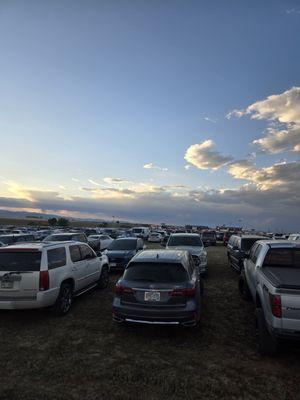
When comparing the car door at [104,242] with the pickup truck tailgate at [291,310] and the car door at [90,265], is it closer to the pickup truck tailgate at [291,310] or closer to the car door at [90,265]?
the car door at [90,265]

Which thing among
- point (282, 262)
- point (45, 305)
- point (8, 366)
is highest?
point (282, 262)

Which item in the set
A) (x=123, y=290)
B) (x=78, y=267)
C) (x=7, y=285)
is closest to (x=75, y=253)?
(x=78, y=267)

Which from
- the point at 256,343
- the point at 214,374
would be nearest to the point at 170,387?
the point at 214,374

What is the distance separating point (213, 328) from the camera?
698 centimetres

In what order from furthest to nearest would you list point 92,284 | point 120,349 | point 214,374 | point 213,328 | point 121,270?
point 121,270 < point 92,284 < point 213,328 < point 120,349 < point 214,374

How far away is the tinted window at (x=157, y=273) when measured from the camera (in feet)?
21.2

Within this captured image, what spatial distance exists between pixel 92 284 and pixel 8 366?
4841mm

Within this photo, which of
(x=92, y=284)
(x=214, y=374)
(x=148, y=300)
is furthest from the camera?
(x=92, y=284)

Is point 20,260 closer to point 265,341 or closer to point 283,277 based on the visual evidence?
point 265,341

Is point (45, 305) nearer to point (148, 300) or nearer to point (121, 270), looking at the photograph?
point (148, 300)

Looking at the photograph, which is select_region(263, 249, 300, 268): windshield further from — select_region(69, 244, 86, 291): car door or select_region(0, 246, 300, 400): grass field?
select_region(69, 244, 86, 291): car door

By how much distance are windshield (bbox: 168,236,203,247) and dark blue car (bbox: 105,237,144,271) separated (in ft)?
5.66

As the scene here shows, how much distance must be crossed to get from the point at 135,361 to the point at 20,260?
12.1 ft

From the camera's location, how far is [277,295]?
16.2ft
